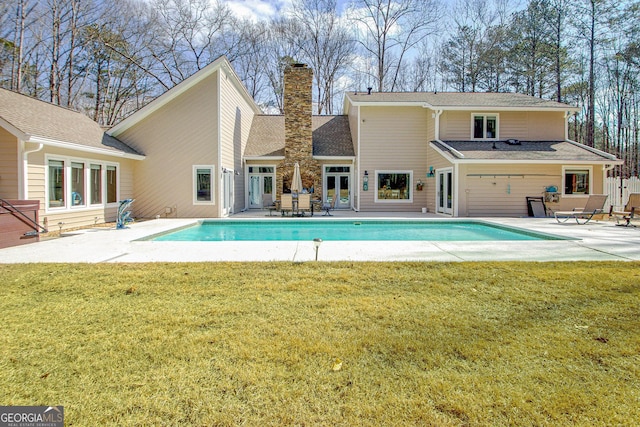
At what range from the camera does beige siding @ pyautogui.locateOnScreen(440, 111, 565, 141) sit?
1681 centimetres

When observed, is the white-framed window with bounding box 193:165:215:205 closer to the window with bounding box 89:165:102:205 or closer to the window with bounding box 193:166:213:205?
the window with bounding box 193:166:213:205

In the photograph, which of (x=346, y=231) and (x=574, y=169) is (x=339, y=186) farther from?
(x=574, y=169)

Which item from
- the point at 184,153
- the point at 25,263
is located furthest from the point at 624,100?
the point at 25,263

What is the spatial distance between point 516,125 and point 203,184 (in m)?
14.2

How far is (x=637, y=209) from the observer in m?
11.4

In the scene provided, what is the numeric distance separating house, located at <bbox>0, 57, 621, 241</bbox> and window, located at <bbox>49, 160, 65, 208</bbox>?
4 centimetres

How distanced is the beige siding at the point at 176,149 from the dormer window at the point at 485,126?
11.6 meters

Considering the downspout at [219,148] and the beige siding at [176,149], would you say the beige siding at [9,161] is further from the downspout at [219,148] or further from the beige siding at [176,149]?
the downspout at [219,148]

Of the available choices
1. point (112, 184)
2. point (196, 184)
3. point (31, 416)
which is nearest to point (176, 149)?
point (196, 184)

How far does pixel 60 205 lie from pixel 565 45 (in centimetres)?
2650

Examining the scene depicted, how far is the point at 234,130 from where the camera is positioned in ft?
53.2

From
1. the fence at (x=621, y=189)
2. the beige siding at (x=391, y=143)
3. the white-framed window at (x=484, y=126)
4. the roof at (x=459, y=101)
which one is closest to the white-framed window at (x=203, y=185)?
the beige siding at (x=391, y=143)

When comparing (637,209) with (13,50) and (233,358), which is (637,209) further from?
(13,50)

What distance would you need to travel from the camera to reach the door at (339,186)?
18406 mm
